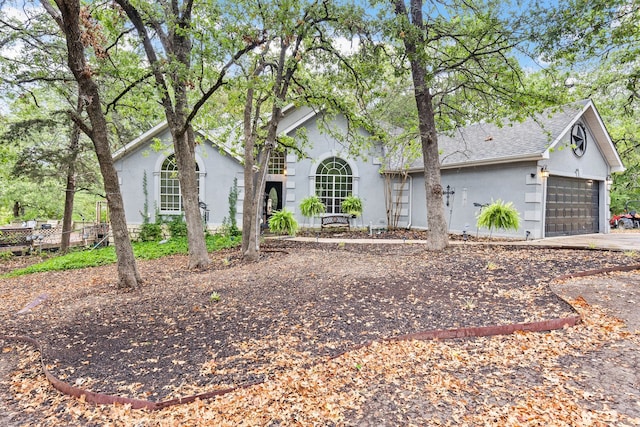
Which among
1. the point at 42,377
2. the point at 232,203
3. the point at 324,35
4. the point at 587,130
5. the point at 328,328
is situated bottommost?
the point at 42,377

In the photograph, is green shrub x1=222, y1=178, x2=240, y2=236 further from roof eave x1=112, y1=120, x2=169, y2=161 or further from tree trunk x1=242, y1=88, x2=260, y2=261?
tree trunk x1=242, y1=88, x2=260, y2=261

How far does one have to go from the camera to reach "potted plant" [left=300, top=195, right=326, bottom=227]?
12.9m

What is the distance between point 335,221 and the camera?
527 inches

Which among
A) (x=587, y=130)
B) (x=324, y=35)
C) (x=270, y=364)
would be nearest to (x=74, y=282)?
(x=270, y=364)

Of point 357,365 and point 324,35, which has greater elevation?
point 324,35

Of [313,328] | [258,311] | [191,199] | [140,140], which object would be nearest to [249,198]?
[191,199]

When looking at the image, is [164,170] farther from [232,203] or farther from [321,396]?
[321,396]

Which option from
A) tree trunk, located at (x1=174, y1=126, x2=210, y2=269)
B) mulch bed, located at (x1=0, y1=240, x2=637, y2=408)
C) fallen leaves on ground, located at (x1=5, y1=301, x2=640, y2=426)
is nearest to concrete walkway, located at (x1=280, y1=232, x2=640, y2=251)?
mulch bed, located at (x1=0, y1=240, x2=637, y2=408)

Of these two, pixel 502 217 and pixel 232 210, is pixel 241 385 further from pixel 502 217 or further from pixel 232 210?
pixel 232 210

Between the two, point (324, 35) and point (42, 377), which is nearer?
point (42, 377)

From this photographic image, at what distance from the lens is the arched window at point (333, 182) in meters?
14.0

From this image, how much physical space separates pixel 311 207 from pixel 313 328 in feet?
29.7

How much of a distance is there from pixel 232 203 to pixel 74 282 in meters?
6.43

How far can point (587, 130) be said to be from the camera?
1248cm
